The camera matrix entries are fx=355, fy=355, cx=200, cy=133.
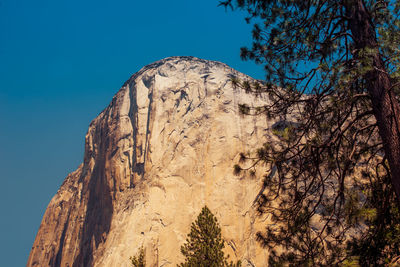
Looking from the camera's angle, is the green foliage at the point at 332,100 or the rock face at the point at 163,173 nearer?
the green foliage at the point at 332,100

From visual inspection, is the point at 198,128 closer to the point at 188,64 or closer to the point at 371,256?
the point at 188,64

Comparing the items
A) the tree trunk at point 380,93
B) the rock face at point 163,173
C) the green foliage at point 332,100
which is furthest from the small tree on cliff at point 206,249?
the tree trunk at point 380,93

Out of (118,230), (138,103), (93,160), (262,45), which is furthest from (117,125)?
(262,45)

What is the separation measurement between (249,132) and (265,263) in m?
12.7

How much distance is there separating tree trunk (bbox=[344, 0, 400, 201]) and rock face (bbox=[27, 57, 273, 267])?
19.8 metres

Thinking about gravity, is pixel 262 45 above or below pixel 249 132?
below

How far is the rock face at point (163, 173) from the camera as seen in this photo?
29.2 m

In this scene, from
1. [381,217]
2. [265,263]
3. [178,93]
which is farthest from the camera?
[178,93]

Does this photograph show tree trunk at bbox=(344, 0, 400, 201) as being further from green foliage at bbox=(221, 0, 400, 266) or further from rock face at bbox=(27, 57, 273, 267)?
rock face at bbox=(27, 57, 273, 267)

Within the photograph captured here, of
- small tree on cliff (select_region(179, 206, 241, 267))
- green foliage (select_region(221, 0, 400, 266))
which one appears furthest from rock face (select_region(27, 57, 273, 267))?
green foliage (select_region(221, 0, 400, 266))

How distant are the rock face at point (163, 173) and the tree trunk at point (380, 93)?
19.8 meters

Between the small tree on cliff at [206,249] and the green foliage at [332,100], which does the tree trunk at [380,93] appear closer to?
the green foliage at [332,100]

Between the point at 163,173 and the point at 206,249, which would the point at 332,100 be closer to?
the point at 206,249

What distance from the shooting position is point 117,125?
3881 cm
